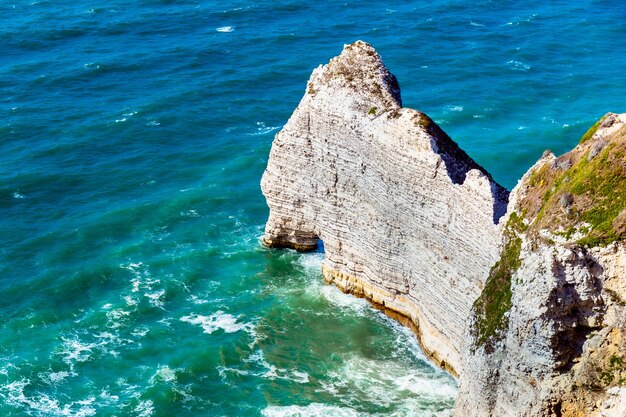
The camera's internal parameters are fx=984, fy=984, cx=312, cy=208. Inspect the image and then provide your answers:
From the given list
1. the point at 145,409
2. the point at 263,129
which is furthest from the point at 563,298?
the point at 263,129

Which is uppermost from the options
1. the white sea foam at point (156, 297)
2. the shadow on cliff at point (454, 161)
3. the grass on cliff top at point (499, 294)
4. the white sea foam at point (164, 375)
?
the shadow on cliff at point (454, 161)

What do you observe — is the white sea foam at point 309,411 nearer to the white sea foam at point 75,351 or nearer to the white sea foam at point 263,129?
the white sea foam at point 75,351

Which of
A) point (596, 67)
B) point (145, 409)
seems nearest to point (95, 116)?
point (145, 409)

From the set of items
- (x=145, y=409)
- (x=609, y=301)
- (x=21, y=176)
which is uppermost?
(x=609, y=301)

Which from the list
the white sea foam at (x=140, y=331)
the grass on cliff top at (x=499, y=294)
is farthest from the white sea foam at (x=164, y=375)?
the grass on cliff top at (x=499, y=294)

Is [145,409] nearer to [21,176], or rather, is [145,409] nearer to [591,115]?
[21,176]
